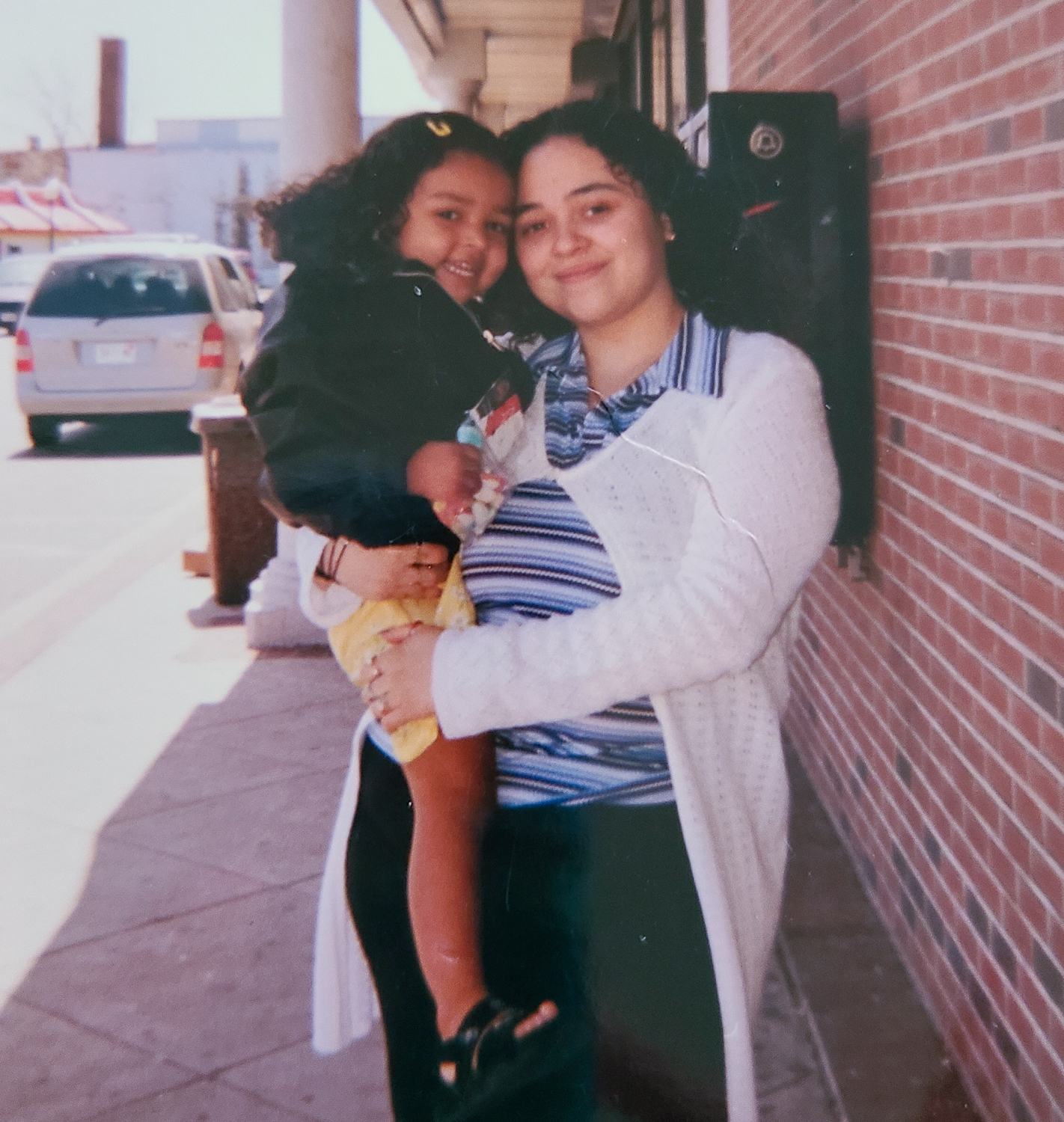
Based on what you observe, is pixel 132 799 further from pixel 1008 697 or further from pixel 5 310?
pixel 5 310

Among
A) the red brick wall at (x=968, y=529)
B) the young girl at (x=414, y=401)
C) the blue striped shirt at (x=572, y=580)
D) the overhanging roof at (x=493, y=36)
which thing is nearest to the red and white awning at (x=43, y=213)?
the overhanging roof at (x=493, y=36)

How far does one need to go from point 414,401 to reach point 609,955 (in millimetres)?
Answer: 882

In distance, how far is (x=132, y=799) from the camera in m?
4.45

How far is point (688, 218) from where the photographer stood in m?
1.98

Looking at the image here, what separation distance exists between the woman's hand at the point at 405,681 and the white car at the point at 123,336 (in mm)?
10200

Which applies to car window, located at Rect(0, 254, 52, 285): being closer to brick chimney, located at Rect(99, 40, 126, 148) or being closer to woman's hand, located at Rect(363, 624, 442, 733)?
brick chimney, located at Rect(99, 40, 126, 148)

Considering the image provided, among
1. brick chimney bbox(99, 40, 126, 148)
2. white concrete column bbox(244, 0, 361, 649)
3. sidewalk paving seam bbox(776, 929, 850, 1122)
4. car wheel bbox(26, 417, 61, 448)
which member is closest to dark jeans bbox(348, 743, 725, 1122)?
sidewalk paving seam bbox(776, 929, 850, 1122)

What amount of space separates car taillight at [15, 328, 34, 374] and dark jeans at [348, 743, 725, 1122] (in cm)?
1112

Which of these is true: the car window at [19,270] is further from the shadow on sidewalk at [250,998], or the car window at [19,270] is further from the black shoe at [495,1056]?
the black shoe at [495,1056]

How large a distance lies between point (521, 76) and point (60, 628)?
12.3 meters

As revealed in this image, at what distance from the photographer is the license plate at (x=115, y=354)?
38.3 feet

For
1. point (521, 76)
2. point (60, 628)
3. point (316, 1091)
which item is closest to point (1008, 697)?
point (316, 1091)

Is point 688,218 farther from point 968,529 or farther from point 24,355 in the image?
point 24,355

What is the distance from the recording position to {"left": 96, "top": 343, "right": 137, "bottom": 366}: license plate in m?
11.7
